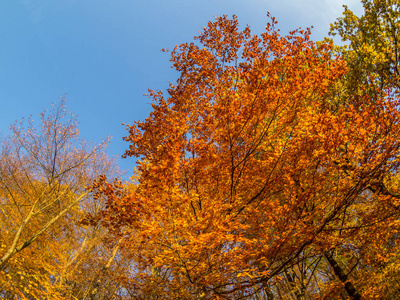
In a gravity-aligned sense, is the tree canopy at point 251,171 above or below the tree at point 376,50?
below

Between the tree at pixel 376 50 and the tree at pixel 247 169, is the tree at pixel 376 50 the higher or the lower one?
the higher one

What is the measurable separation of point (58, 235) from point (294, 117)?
1005 cm

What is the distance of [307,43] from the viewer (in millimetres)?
3885

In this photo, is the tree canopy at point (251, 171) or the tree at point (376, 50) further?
the tree at point (376, 50)

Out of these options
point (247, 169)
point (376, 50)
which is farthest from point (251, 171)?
point (376, 50)

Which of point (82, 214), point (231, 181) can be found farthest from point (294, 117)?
point (82, 214)

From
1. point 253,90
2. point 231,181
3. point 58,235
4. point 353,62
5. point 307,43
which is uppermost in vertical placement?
point 58,235

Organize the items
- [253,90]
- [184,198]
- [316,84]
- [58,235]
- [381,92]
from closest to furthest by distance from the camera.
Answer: [184,198]
[253,90]
[316,84]
[381,92]
[58,235]

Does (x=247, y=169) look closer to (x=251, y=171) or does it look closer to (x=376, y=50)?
(x=251, y=171)

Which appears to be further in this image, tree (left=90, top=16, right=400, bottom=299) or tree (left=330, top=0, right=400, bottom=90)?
tree (left=330, top=0, right=400, bottom=90)

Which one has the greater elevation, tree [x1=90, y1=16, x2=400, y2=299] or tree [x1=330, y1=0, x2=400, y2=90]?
tree [x1=330, y1=0, x2=400, y2=90]

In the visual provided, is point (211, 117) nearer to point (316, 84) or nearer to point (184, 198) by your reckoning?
point (184, 198)

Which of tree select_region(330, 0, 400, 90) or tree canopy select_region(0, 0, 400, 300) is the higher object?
tree select_region(330, 0, 400, 90)

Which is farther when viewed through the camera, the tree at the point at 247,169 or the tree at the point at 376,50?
the tree at the point at 376,50
